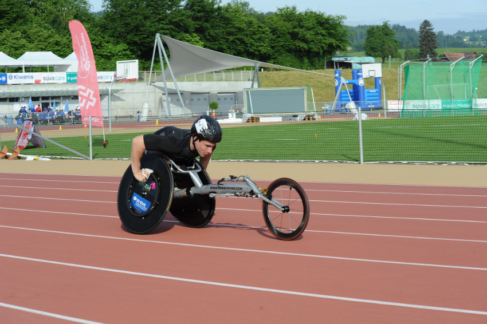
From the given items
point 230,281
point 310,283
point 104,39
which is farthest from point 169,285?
point 104,39

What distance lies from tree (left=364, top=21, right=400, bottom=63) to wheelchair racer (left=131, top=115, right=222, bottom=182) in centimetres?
16195

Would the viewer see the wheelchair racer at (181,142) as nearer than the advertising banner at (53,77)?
Yes

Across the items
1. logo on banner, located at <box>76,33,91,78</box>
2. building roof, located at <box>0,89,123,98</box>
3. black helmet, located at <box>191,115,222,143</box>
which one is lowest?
black helmet, located at <box>191,115,222,143</box>

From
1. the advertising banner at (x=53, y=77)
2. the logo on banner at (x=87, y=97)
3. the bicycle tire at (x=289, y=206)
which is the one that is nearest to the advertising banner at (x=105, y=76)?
the advertising banner at (x=53, y=77)

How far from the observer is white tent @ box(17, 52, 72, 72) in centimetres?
5091

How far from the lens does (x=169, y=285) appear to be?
4715mm

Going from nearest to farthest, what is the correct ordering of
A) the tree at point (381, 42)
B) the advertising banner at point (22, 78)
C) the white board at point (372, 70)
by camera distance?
the advertising banner at point (22, 78) → the white board at point (372, 70) → the tree at point (381, 42)

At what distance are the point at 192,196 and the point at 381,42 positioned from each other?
165 meters

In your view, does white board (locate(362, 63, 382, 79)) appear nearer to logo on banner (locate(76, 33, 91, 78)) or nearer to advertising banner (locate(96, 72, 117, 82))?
advertising banner (locate(96, 72, 117, 82))

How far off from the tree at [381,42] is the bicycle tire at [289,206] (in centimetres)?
16179

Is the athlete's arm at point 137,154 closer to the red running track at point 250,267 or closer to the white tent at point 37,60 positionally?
the red running track at point 250,267

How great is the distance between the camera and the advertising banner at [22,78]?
48531 mm

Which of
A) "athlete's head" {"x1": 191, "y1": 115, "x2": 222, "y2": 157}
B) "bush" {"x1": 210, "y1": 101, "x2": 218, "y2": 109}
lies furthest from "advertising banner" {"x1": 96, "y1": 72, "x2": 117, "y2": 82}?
"athlete's head" {"x1": 191, "y1": 115, "x2": 222, "y2": 157}

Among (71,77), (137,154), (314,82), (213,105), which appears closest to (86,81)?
(137,154)
